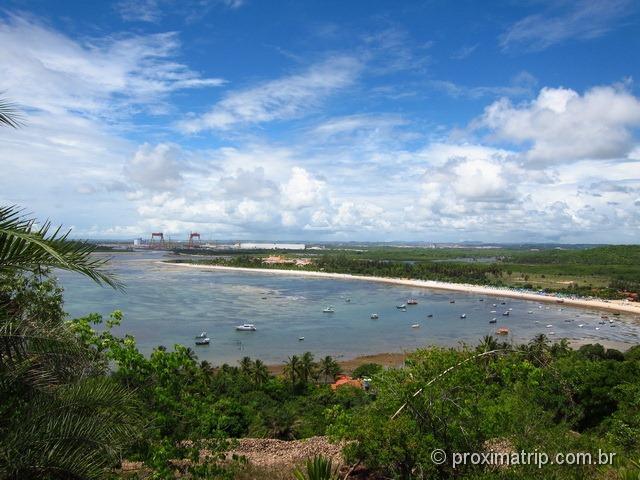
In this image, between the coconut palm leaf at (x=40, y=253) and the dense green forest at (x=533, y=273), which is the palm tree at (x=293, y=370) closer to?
the coconut palm leaf at (x=40, y=253)

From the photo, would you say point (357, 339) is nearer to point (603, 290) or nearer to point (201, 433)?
point (201, 433)

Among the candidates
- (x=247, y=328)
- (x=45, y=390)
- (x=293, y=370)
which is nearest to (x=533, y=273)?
(x=247, y=328)

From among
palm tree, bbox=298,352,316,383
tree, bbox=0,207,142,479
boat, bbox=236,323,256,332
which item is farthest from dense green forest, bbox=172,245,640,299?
tree, bbox=0,207,142,479

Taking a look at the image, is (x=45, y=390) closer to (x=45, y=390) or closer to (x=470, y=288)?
(x=45, y=390)

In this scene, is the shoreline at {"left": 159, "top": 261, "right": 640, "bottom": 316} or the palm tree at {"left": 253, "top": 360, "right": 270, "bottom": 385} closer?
the palm tree at {"left": 253, "top": 360, "right": 270, "bottom": 385}

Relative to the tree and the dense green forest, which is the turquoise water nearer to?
the dense green forest

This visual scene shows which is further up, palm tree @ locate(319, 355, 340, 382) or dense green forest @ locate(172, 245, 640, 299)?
dense green forest @ locate(172, 245, 640, 299)
